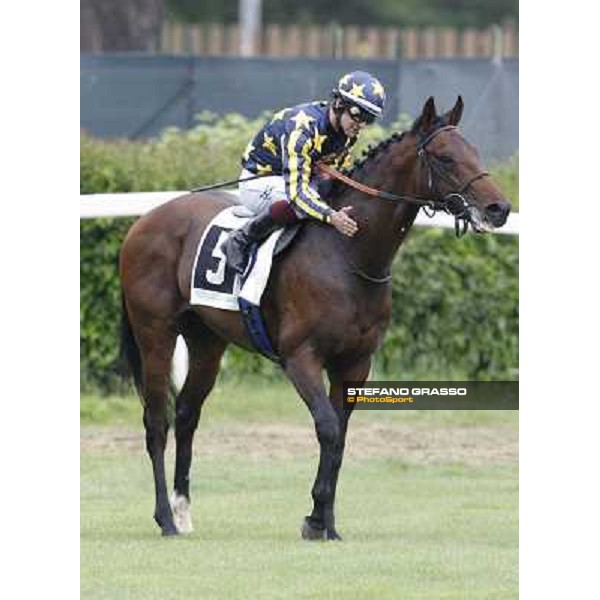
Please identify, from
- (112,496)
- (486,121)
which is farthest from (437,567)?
(486,121)

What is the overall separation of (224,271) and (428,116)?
4.72 ft

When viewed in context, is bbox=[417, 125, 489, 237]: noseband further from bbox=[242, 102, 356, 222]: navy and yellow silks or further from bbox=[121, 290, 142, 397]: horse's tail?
bbox=[121, 290, 142, 397]: horse's tail

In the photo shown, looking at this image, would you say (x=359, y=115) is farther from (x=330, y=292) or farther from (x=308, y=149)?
(x=330, y=292)

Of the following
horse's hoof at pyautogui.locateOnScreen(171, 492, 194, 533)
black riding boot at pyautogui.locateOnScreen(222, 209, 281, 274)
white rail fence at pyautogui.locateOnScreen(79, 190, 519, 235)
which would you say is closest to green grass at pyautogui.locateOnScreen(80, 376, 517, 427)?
white rail fence at pyautogui.locateOnScreen(79, 190, 519, 235)

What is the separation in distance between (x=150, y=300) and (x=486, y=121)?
8212 millimetres

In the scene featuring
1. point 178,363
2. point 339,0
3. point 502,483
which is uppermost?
point 339,0

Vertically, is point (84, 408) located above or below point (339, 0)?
below

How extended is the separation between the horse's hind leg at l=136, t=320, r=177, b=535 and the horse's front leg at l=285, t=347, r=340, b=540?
3.53 ft

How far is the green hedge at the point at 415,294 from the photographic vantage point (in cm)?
1548

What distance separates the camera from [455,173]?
32.7 feet

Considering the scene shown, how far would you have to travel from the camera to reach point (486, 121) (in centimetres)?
1888

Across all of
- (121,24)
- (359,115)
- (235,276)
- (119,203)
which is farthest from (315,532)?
(121,24)
